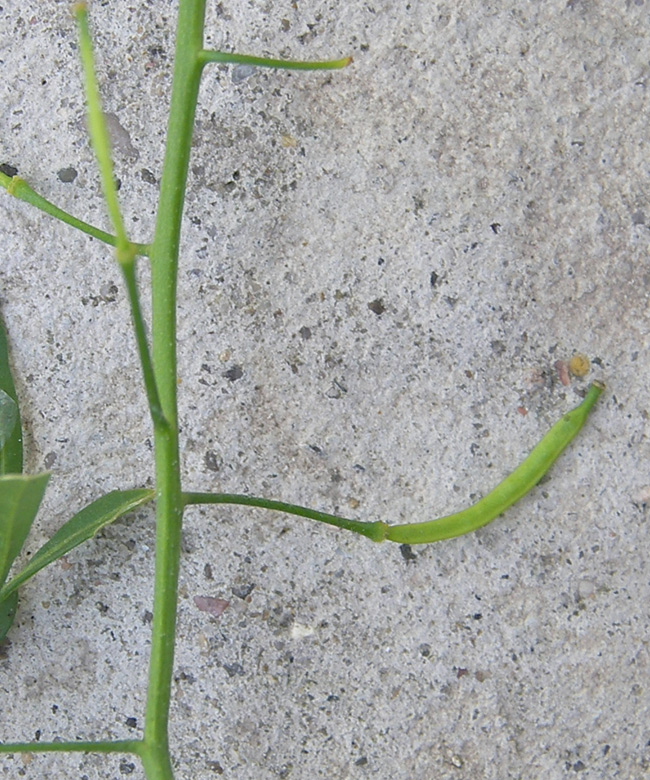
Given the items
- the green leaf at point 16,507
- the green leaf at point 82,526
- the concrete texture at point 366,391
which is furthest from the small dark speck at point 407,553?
the green leaf at point 16,507

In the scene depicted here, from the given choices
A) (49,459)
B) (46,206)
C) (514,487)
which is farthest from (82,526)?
(514,487)

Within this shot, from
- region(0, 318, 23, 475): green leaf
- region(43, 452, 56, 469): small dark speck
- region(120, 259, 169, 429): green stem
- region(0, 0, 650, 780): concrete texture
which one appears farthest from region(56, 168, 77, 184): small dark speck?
region(120, 259, 169, 429): green stem

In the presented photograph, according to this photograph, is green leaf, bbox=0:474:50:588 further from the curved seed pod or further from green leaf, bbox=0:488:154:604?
the curved seed pod

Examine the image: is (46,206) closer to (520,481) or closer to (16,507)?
(16,507)

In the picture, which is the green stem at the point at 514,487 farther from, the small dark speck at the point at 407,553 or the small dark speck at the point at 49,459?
the small dark speck at the point at 49,459

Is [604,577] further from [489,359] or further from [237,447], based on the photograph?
[237,447]

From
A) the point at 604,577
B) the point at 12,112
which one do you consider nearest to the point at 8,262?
the point at 12,112

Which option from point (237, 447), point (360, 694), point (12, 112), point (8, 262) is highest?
point (12, 112)
